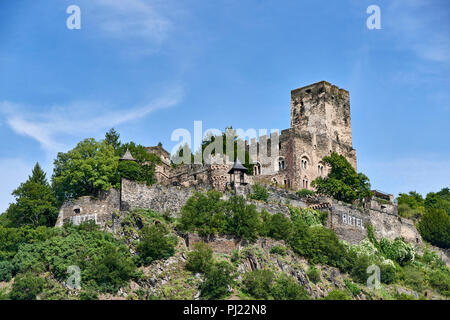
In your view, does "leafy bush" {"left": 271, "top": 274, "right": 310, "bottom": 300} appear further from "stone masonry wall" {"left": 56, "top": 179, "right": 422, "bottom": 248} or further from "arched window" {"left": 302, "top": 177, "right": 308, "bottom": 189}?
"arched window" {"left": 302, "top": 177, "right": 308, "bottom": 189}

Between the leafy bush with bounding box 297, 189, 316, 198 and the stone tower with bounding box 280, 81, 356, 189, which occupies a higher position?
the stone tower with bounding box 280, 81, 356, 189

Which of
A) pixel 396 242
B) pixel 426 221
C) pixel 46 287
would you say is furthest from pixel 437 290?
pixel 46 287

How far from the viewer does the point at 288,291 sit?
49469 millimetres

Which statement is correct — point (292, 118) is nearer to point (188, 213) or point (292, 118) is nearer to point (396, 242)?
point (396, 242)

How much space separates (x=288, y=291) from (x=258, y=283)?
204cm

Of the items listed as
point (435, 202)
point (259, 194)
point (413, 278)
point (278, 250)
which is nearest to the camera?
point (278, 250)

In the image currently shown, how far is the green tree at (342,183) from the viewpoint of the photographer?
221 feet

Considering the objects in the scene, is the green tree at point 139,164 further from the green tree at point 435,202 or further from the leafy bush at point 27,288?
the green tree at point 435,202

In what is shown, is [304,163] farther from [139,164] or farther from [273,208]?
[139,164]

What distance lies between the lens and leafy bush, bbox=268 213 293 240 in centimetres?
5579

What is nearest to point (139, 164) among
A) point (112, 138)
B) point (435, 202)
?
point (112, 138)

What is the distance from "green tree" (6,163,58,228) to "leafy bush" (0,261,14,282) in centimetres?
544

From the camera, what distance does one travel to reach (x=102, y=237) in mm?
53062

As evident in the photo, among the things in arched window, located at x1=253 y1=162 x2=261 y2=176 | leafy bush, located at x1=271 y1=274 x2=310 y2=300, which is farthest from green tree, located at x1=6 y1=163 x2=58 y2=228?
arched window, located at x1=253 y1=162 x2=261 y2=176
